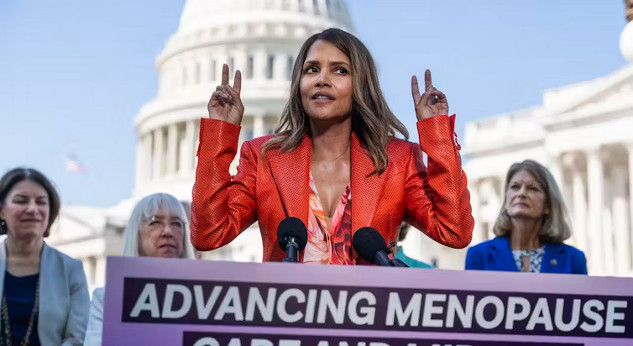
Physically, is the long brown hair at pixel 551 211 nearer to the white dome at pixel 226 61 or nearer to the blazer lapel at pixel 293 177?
the blazer lapel at pixel 293 177

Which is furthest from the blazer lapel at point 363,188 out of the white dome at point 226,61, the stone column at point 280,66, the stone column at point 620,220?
the stone column at point 280,66

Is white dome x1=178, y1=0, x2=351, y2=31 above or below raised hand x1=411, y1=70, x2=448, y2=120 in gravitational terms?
above

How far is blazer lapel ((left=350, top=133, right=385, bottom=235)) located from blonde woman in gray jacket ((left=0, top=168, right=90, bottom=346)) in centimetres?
277

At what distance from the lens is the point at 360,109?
404cm

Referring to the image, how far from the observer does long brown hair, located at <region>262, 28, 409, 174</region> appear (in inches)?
157

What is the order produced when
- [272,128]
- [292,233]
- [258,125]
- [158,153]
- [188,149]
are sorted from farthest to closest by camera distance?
[158,153]
[188,149]
[258,125]
[272,128]
[292,233]

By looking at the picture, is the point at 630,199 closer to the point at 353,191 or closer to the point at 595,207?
the point at 595,207

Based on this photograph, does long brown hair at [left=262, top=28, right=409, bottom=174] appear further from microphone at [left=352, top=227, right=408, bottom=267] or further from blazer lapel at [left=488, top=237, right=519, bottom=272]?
blazer lapel at [left=488, top=237, right=519, bottom=272]

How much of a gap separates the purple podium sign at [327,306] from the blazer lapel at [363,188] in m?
0.99

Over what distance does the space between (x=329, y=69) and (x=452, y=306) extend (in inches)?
54.2

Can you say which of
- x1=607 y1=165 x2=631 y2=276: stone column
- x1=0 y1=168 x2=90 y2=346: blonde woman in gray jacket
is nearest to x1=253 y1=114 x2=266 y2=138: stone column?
x1=607 y1=165 x2=631 y2=276: stone column

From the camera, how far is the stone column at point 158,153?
9212cm

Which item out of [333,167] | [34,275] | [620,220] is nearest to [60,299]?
[34,275]

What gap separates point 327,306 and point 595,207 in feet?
191
